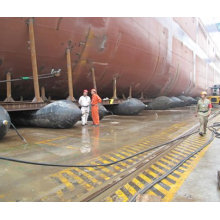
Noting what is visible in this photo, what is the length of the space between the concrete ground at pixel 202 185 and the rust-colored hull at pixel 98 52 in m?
6.75

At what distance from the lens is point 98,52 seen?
10438mm

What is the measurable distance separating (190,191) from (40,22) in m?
7.38

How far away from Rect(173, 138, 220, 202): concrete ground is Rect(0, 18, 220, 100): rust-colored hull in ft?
22.1

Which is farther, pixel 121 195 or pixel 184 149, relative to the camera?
pixel 184 149

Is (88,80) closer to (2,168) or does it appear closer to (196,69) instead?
(2,168)

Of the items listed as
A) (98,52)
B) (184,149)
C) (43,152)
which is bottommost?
(184,149)

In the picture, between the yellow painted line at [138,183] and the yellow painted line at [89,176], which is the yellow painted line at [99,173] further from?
the yellow painted line at [138,183]

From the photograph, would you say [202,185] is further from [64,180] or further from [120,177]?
[64,180]

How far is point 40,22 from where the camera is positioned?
26.4 feet

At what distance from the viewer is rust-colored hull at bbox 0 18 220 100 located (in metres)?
8.05

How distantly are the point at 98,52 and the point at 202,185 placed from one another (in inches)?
323

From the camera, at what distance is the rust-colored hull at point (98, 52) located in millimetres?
8055

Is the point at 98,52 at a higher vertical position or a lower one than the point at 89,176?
higher

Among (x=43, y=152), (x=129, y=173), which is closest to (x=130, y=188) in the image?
(x=129, y=173)
